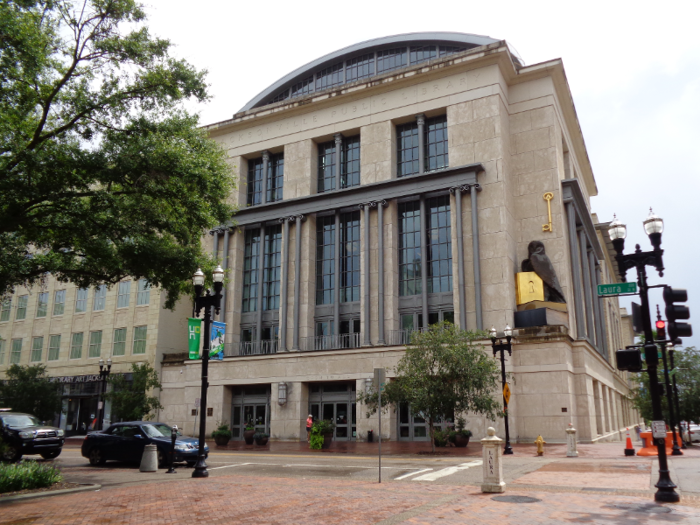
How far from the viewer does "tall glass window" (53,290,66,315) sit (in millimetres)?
52688

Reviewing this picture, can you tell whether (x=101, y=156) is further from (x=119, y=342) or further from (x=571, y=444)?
(x=119, y=342)

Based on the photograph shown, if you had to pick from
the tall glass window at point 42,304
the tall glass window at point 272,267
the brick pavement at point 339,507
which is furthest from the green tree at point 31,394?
the brick pavement at point 339,507

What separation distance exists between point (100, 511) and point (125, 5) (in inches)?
564

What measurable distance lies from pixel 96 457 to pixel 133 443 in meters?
1.79

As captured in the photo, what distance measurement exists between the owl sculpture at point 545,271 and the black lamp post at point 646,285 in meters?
23.3

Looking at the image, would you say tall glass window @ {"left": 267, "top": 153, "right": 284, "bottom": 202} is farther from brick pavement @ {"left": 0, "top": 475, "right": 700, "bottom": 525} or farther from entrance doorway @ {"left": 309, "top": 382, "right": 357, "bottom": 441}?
brick pavement @ {"left": 0, "top": 475, "right": 700, "bottom": 525}

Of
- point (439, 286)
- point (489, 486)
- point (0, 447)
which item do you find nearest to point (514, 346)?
point (439, 286)

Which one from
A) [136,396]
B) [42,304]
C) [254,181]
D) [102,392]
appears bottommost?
[136,396]

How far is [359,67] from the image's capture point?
51.0 metres

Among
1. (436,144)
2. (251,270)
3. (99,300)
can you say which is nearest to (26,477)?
(251,270)

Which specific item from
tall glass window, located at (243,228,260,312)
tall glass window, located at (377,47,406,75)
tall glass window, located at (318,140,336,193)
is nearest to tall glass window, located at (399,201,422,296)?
tall glass window, located at (318,140,336,193)

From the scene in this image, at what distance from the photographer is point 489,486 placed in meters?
12.8

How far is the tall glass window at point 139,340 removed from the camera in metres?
47.1

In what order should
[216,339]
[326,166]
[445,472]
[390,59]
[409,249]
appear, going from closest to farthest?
[445,472] < [216,339] < [409,249] < [326,166] < [390,59]
